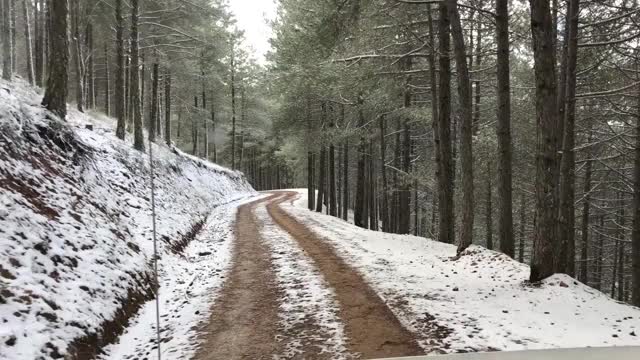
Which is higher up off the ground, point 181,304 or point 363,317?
point 363,317

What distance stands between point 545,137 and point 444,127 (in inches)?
213

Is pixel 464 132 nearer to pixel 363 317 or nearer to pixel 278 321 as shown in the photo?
pixel 363 317

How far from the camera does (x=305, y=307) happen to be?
25.6 ft

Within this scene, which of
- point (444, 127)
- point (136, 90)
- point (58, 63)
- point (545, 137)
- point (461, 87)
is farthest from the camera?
point (136, 90)

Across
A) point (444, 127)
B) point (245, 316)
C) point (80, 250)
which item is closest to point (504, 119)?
point (444, 127)

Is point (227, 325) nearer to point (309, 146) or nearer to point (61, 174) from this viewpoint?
point (61, 174)

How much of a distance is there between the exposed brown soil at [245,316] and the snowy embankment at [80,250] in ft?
1.15

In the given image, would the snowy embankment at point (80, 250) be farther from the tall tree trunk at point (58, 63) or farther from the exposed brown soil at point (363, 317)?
the exposed brown soil at point (363, 317)

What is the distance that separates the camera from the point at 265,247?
1325 cm

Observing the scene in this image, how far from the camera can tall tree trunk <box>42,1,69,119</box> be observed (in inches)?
473

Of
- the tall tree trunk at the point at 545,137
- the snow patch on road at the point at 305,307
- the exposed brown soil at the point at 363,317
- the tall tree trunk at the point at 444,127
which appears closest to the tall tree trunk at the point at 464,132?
the tall tree trunk at the point at 444,127

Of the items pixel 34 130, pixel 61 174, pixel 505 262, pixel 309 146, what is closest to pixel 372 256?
pixel 505 262

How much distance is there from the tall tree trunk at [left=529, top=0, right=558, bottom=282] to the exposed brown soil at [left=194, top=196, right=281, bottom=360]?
4.84 metres

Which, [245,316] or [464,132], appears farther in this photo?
[464,132]
